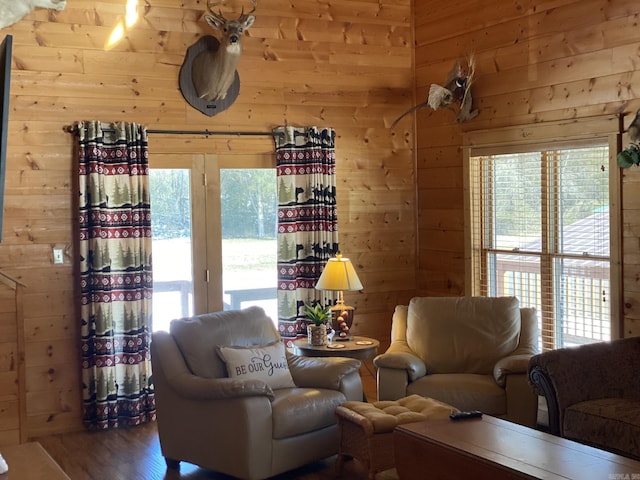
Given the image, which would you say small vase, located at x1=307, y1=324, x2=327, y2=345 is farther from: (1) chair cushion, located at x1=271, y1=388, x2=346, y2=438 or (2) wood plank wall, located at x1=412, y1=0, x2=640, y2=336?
(2) wood plank wall, located at x1=412, y1=0, x2=640, y2=336

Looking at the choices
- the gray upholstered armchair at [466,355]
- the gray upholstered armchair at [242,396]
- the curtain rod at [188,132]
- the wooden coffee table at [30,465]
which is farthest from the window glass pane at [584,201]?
the wooden coffee table at [30,465]

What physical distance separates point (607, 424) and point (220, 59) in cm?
362

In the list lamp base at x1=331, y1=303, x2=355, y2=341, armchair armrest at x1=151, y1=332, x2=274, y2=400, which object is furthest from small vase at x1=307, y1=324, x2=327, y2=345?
armchair armrest at x1=151, y1=332, x2=274, y2=400

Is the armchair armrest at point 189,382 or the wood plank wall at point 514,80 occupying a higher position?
the wood plank wall at point 514,80

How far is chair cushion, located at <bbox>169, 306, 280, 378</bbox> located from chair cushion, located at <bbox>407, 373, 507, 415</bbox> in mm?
963

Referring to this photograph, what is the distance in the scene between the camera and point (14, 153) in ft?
17.4

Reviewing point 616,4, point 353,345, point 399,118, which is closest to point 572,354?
point 353,345

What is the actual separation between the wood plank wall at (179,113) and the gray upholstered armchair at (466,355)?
1332 mm

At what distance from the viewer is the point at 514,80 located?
18.6ft

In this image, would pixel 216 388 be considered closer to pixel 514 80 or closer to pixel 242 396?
pixel 242 396

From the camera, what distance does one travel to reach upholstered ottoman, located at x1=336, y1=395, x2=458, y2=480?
12.9 ft

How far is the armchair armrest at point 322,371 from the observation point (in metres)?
4.52

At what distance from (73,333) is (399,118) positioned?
310 cm

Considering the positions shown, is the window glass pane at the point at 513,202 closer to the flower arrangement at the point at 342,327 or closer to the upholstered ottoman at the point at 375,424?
the flower arrangement at the point at 342,327
